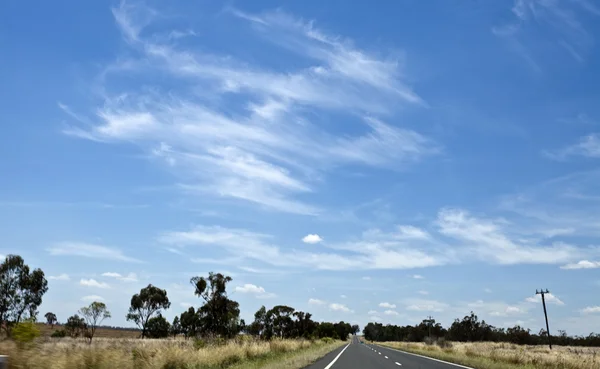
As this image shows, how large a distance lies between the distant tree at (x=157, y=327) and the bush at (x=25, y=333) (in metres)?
97.1

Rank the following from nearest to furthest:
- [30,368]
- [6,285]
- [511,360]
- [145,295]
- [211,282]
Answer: [30,368], [511,360], [211,282], [6,285], [145,295]

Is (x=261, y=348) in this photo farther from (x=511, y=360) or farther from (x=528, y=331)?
(x=528, y=331)

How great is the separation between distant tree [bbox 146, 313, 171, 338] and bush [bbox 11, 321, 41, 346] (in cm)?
9712

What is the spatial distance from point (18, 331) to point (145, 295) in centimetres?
8813

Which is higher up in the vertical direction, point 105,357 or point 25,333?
point 25,333

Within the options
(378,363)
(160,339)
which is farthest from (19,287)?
(378,363)

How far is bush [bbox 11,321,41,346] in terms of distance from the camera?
487 inches

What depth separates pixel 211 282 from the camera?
193ft

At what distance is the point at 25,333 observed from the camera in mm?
12453

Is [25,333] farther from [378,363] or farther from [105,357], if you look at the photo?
[378,363]

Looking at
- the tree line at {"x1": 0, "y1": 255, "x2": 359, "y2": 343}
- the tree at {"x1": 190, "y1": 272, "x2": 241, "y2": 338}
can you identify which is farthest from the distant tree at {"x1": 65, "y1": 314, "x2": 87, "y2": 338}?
the tree at {"x1": 190, "y1": 272, "x2": 241, "y2": 338}

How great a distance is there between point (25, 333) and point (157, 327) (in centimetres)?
10298

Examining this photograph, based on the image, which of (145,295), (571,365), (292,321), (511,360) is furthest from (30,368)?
(292,321)

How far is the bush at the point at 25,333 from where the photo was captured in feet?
40.6
